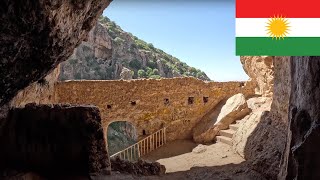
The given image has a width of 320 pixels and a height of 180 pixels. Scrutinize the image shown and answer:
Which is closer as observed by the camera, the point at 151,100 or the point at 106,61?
the point at 151,100

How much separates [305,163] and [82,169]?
165 inches

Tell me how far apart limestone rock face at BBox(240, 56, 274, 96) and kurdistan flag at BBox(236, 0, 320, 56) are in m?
9.58

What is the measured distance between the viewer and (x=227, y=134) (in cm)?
1263

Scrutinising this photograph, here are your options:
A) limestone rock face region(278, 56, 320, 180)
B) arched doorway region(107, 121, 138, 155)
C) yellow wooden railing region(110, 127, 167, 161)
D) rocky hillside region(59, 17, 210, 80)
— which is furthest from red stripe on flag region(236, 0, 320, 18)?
rocky hillside region(59, 17, 210, 80)

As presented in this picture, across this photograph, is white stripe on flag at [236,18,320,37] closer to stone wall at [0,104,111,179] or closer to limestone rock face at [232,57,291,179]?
stone wall at [0,104,111,179]

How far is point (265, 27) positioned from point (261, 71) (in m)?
10.4

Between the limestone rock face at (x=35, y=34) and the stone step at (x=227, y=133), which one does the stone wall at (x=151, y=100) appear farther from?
the limestone rock face at (x=35, y=34)

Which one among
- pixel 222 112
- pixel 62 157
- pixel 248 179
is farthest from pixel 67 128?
pixel 222 112

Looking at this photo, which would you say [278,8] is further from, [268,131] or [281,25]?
[268,131]

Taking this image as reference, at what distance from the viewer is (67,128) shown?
6422mm

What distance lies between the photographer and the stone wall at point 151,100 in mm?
14250

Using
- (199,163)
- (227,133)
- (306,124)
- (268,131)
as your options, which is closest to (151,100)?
(227,133)

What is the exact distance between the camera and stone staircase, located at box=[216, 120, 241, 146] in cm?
1230

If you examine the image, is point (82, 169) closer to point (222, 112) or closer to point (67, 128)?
point (67, 128)
